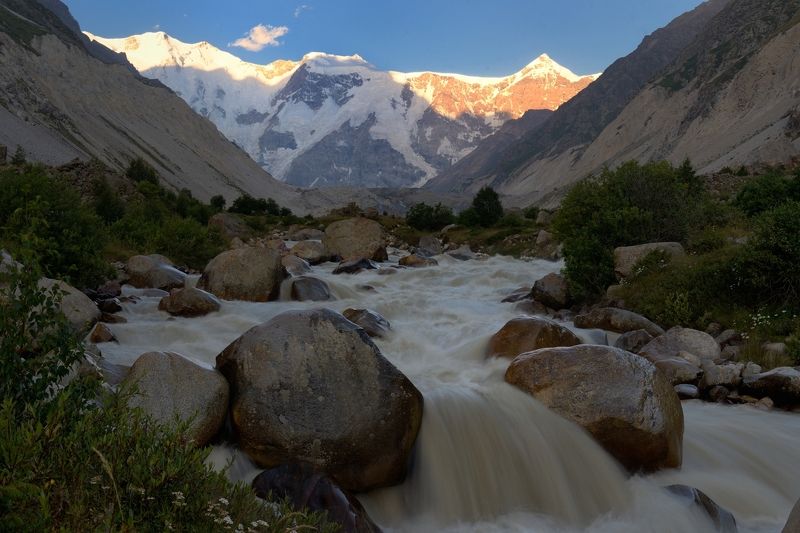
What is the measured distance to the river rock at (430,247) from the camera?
38.2 metres

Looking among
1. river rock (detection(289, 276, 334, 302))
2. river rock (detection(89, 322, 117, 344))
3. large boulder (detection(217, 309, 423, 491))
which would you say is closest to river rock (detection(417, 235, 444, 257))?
river rock (detection(289, 276, 334, 302))

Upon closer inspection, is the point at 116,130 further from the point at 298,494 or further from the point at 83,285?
the point at 298,494

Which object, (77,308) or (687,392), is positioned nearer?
(687,392)

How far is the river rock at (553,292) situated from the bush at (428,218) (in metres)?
29.4

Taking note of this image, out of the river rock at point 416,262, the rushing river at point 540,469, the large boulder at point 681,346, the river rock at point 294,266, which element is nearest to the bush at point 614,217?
the large boulder at point 681,346

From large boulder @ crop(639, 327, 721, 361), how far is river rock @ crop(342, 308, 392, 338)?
618 centimetres

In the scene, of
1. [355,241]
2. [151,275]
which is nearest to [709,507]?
[151,275]

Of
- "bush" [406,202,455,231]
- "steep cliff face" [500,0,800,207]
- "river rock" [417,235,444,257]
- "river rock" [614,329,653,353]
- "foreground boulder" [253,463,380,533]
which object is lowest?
"foreground boulder" [253,463,380,533]

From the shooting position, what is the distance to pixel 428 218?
49.6 metres

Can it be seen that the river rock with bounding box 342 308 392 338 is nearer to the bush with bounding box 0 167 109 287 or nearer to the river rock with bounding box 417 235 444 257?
the bush with bounding box 0 167 109 287

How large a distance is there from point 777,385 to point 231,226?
118 ft

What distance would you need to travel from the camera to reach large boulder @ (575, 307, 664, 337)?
14.6 m

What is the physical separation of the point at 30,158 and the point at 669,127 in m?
124

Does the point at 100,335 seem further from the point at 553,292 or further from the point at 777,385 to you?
the point at 553,292
